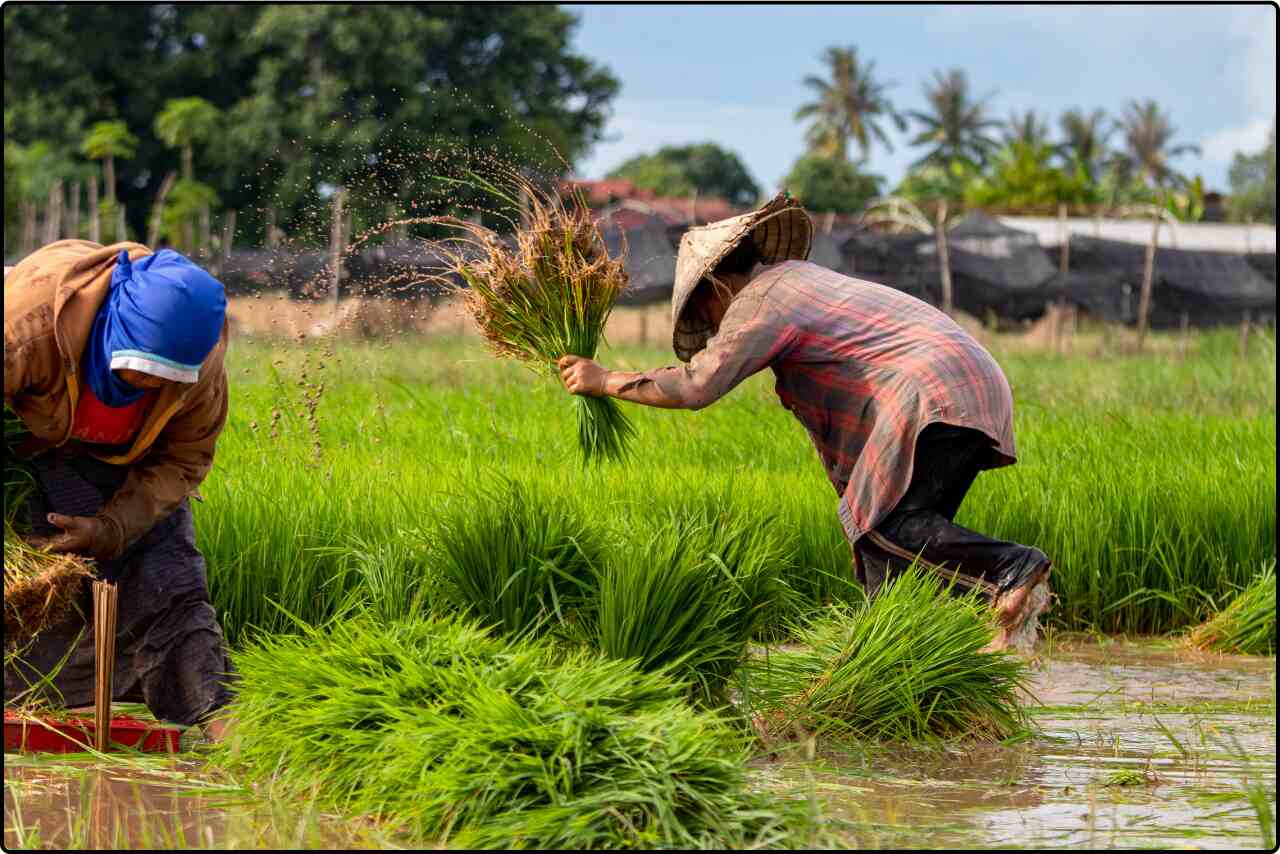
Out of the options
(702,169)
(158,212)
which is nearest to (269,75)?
(158,212)

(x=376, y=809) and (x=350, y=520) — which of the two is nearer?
(x=376, y=809)

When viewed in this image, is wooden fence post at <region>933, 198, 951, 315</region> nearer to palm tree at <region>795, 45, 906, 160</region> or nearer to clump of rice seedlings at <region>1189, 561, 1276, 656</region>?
clump of rice seedlings at <region>1189, 561, 1276, 656</region>

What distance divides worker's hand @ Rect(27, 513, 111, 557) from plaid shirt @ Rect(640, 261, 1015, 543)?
1531mm

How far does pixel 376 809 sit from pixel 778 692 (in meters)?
1.37

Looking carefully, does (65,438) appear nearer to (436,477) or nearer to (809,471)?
(436,477)

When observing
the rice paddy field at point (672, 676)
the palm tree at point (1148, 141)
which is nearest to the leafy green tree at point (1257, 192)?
the palm tree at point (1148, 141)

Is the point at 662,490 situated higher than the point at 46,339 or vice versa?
the point at 46,339

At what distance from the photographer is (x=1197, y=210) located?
3478 cm

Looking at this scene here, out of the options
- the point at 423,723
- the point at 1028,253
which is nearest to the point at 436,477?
the point at 423,723

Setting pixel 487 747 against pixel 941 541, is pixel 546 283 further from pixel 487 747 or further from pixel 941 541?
pixel 487 747

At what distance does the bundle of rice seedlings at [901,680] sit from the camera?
4.30 m

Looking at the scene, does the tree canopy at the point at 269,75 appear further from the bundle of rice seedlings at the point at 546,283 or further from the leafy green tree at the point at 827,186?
the bundle of rice seedlings at the point at 546,283

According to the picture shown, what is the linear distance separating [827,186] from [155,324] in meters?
46.2

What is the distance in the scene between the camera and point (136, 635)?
4242mm
